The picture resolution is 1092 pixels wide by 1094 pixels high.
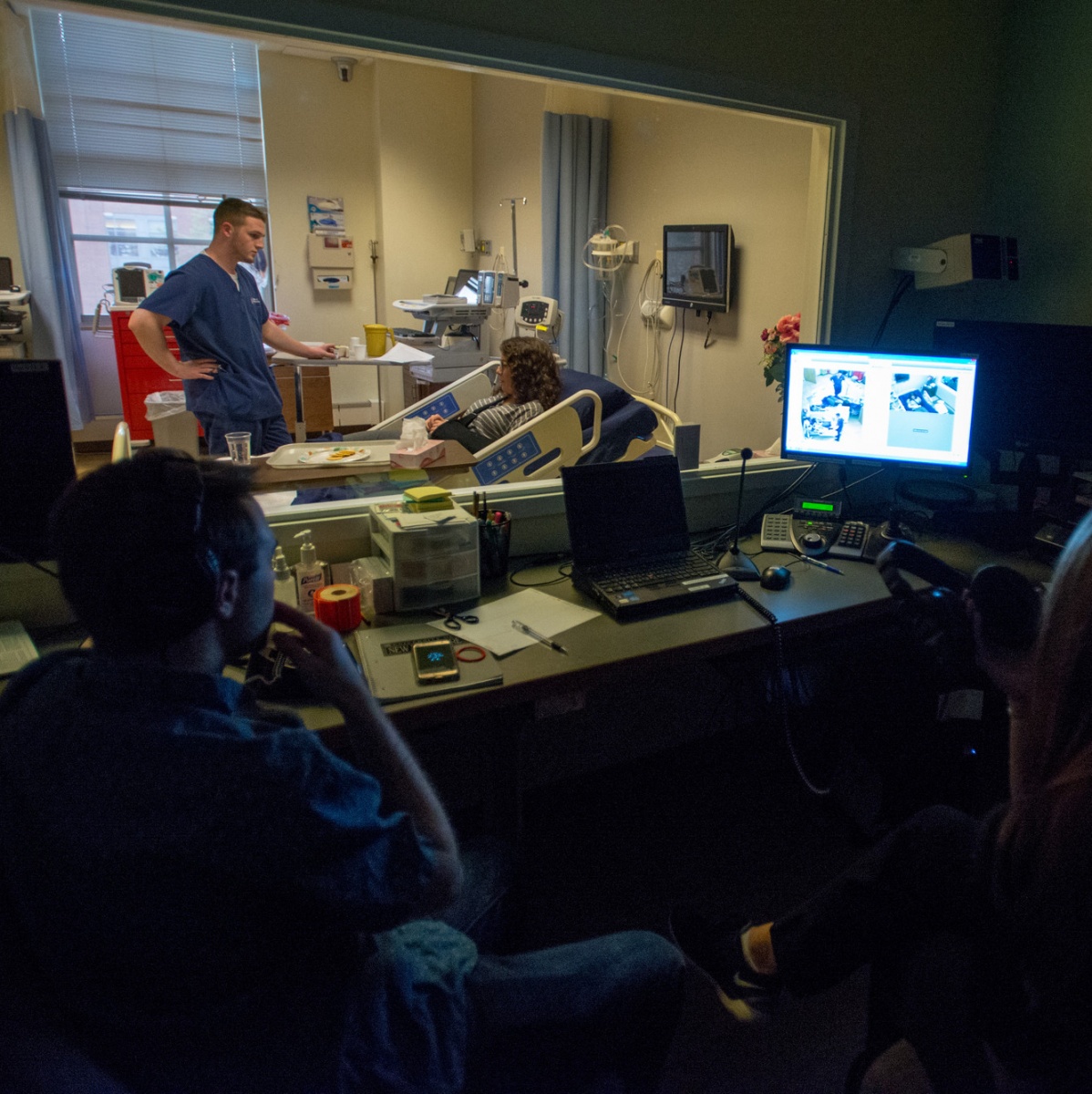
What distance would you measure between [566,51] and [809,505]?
1242 mm

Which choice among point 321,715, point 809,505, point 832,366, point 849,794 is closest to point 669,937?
point 849,794

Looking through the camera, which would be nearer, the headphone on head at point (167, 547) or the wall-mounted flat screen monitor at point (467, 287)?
the headphone on head at point (167, 547)

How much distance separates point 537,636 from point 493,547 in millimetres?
304

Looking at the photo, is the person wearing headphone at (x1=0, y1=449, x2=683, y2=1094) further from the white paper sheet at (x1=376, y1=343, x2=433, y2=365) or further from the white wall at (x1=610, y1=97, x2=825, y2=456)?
the white paper sheet at (x1=376, y1=343, x2=433, y2=365)

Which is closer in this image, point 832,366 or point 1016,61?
point 832,366

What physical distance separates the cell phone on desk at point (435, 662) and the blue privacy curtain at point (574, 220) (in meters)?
3.88

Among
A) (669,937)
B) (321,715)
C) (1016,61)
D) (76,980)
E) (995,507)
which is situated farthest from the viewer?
(1016,61)

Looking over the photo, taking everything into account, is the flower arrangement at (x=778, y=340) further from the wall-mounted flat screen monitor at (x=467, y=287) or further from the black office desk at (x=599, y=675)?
the wall-mounted flat screen monitor at (x=467, y=287)

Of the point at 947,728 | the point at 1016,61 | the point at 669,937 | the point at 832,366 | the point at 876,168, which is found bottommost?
the point at 669,937

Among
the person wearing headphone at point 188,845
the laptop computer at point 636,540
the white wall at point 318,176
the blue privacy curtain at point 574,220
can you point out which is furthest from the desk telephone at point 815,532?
the white wall at point 318,176

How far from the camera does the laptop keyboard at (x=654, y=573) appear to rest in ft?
5.72

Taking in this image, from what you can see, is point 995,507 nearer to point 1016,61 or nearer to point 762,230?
point 1016,61

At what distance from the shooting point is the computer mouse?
1.82 metres

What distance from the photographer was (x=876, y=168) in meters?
2.34
